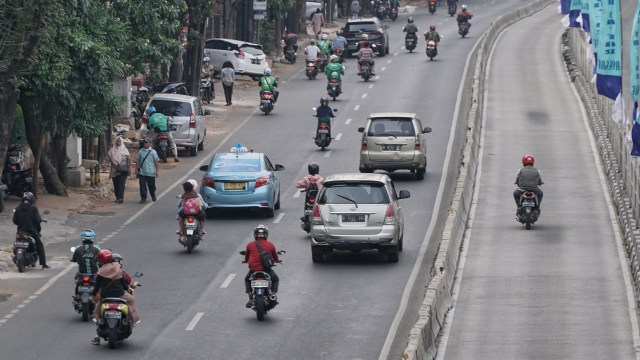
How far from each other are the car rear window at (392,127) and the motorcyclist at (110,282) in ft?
61.1

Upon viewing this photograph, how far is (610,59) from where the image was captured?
33.9 metres

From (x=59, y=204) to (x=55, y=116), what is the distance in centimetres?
216

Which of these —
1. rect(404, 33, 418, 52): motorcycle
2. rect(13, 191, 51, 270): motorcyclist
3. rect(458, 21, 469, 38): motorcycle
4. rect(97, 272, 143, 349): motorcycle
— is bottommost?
rect(97, 272, 143, 349): motorcycle

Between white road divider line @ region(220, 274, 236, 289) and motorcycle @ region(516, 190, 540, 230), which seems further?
motorcycle @ region(516, 190, 540, 230)

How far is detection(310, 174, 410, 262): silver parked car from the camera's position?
94.1ft

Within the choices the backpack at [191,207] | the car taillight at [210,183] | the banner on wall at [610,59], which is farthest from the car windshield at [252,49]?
the backpack at [191,207]

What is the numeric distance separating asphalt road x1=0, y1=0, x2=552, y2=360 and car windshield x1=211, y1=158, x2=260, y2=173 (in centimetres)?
116

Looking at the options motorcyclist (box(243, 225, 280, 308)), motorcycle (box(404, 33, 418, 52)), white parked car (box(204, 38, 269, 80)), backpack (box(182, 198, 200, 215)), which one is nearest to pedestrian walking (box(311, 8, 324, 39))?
motorcycle (box(404, 33, 418, 52))

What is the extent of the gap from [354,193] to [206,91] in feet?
97.8

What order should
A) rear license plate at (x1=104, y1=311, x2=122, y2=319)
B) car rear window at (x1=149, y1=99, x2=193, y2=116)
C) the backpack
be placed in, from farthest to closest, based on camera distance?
car rear window at (x1=149, y1=99, x2=193, y2=116) → the backpack → rear license plate at (x1=104, y1=311, x2=122, y2=319)

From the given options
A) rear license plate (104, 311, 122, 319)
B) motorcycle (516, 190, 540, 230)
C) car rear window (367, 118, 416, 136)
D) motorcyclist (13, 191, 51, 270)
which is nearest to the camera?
rear license plate (104, 311, 122, 319)

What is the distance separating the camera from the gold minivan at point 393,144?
131 ft

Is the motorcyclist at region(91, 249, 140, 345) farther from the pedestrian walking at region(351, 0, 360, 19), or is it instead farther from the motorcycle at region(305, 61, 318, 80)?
the pedestrian walking at region(351, 0, 360, 19)

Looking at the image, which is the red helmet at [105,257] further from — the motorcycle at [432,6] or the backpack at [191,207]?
the motorcycle at [432,6]
